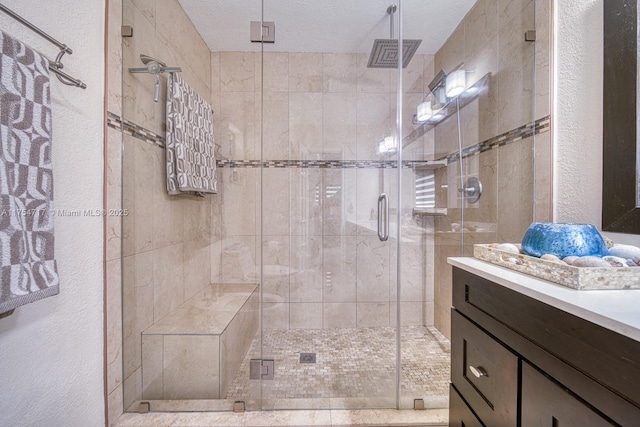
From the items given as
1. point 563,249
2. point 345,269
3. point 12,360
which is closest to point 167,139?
point 12,360

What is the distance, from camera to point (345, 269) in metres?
1.93

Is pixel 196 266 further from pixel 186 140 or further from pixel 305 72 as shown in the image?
pixel 305 72

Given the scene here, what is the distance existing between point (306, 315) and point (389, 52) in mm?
1999

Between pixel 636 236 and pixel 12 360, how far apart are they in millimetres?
2013

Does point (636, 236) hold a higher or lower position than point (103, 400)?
higher

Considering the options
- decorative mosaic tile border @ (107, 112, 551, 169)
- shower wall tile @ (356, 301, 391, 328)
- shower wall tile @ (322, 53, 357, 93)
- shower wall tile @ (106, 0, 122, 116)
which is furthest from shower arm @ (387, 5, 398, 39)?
shower wall tile @ (356, 301, 391, 328)

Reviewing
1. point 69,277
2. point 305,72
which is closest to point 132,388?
point 69,277

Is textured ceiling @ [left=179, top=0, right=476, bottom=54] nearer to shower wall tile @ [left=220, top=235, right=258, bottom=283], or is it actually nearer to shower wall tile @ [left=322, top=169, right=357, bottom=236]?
shower wall tile @ [left=322, top=169, right=357, bottom=236]

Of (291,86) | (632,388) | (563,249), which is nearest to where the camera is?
(632,388)

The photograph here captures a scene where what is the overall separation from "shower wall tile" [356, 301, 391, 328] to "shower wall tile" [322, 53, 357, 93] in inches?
63.2

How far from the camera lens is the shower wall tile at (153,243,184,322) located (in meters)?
1.48

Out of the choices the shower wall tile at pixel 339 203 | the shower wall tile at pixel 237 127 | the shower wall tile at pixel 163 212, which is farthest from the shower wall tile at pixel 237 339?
the shower wall tile at pixel 237 127

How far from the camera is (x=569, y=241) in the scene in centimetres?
75

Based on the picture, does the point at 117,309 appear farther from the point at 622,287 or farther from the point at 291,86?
the point at 622,287
